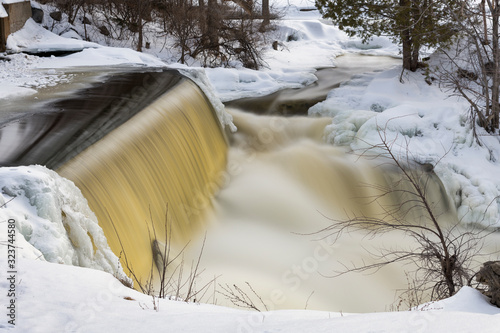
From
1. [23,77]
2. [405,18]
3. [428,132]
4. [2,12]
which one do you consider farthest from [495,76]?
[2,12]

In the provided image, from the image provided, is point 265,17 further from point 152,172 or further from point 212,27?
point 152,172

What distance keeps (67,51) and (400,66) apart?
7.95 metres

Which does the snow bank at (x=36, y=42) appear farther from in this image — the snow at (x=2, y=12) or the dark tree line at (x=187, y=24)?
the dark tree line at (x=187, y=24)

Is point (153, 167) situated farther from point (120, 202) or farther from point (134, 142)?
point (120, 202)

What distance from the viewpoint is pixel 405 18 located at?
1239cm

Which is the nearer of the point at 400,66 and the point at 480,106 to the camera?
the point at 480,106

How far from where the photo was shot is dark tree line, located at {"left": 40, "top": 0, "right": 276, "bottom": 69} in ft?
47.6

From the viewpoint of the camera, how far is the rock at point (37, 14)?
1299 cm

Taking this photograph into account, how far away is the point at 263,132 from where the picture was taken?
35.4ft

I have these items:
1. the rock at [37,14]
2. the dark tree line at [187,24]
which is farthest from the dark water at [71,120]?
the dark tree line at [187,24]

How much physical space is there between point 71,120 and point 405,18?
830 centimetres

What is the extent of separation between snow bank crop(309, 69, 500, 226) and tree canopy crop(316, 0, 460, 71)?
98 centimetres

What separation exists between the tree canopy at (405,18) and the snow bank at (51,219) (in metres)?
9.27

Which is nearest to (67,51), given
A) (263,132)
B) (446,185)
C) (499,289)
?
(263,132)
